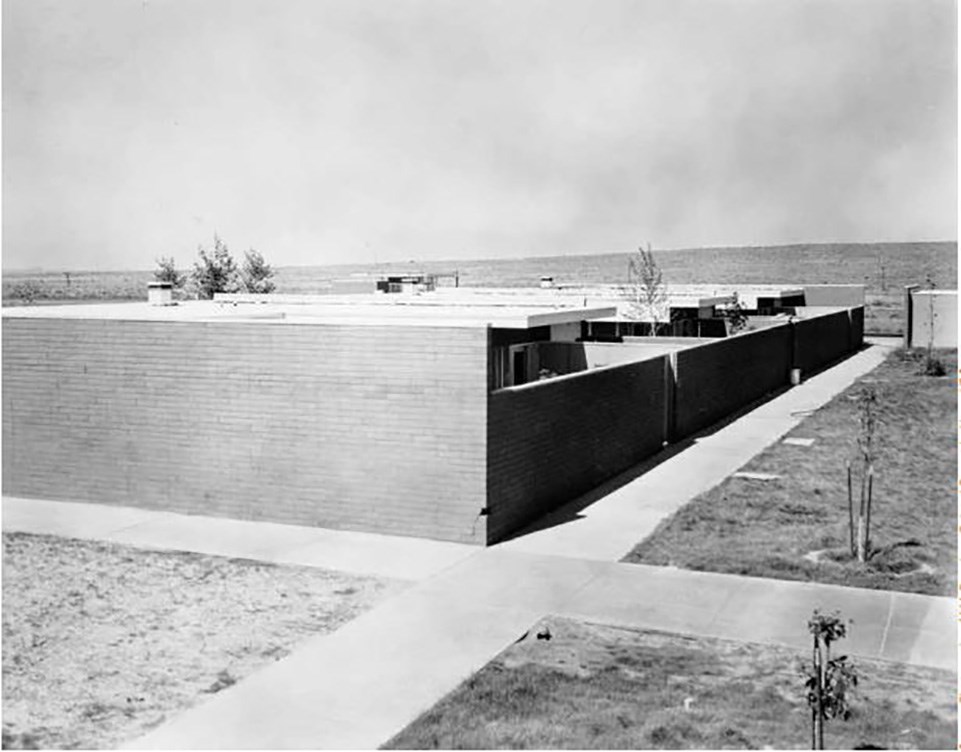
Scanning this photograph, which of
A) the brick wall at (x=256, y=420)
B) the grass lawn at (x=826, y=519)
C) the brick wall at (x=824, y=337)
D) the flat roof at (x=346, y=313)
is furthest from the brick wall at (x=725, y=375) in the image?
the brick wall at (x=256, y=420)

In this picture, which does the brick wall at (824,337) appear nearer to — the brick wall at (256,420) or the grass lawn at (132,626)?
the brick wall at (256,420)

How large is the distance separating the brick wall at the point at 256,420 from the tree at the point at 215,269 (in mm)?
40280

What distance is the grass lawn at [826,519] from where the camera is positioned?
13.3 meters

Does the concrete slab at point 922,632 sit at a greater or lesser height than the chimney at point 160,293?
Answer: lesser

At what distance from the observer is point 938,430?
2522 cm

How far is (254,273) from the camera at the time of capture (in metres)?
62.4

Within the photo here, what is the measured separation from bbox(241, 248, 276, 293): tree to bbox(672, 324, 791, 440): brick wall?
3431 centimetres

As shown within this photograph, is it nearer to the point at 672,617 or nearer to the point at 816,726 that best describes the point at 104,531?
the point at 672,617

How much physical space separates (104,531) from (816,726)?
1002 centimetres

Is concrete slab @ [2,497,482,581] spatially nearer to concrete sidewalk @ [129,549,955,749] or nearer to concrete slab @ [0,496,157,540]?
concrete slab @ [0,496,157,540]

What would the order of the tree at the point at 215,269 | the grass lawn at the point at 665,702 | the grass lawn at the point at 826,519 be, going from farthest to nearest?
the tree at the point at 215,269 → the grass lawn at the point at 826,519 → the grass lawn at the point at 665,702

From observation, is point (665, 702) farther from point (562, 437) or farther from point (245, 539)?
point (562, 437)

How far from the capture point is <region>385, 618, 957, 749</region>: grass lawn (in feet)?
27.7

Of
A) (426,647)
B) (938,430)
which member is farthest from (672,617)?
(938,430)
